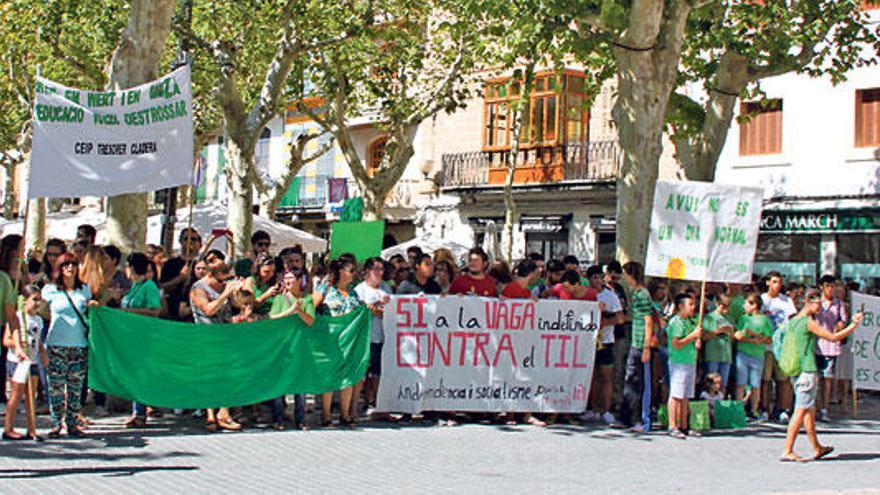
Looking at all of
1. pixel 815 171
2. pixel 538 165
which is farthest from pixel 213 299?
pixel 538 165

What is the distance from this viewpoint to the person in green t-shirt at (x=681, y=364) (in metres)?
12.6

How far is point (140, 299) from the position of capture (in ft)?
39.1

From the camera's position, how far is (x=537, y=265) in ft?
46.2

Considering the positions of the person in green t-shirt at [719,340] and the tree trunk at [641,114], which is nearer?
the person in green t-shirt at [719,340]

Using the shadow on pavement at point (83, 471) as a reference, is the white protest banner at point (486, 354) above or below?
above

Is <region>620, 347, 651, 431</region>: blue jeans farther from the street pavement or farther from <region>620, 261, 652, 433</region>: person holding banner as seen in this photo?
the street pavement

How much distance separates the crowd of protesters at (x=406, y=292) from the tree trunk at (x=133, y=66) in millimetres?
449

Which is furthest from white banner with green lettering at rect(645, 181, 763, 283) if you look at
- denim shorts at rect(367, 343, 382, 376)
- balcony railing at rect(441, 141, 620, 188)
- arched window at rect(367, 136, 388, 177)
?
arched window at rect(367, 136, 388, 177)

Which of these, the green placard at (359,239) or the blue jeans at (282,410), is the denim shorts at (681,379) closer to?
the blue jeans at (282,410)

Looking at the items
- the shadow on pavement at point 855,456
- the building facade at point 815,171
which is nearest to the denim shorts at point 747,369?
the shadow on pavement at point 855,456

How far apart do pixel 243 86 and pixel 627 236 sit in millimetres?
18217

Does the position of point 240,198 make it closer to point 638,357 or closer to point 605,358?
point 605,358

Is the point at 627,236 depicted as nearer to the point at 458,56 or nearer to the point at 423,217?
the point at 458,56

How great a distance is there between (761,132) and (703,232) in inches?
600
